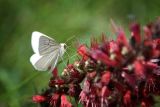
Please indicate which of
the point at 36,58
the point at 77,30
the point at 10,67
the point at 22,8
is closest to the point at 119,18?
the point at 77,30

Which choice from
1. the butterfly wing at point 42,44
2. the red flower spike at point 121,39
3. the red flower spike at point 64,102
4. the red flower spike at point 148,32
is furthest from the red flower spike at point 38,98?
the red flower spike at point 148,32

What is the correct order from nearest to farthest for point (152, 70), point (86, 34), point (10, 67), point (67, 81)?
point (152, 70) < point (67, 81) < point (10, 67) < point (86, 34)

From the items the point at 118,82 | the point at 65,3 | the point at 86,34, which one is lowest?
the point at 118,82

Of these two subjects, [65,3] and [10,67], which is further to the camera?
[65,3]

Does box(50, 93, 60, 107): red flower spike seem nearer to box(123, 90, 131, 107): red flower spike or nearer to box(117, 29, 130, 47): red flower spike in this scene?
box(123, 90, 131, 107): red flower spike

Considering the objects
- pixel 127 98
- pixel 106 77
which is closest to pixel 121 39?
pixel 106 77

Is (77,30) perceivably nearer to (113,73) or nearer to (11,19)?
(11,19)
